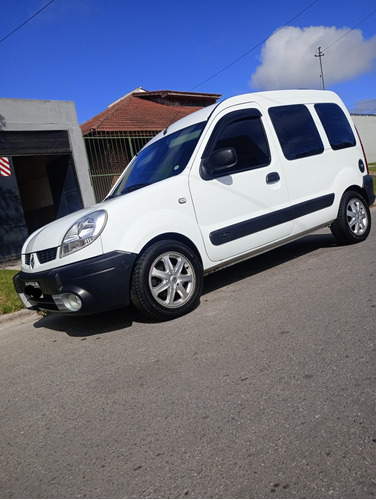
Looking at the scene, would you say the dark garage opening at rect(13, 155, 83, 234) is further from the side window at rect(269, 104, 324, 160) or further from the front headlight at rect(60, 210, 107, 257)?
the front headlight at rect(60, 210, 107, 257)

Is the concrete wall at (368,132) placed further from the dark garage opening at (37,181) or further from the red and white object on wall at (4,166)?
the red and white object on wall at (4,166)

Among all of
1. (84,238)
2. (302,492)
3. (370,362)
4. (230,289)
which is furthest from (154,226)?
(302,492)

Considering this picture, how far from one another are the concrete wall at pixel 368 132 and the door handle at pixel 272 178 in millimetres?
38155

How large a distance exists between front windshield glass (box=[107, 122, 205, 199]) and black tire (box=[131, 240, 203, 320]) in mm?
887

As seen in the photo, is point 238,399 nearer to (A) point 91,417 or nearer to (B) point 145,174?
(A) point 91,417

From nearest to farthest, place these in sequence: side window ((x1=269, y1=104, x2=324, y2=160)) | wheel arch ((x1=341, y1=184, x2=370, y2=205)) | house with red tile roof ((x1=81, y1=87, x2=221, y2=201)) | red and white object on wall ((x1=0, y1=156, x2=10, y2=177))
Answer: side window ((x1=269, y1=104, x2=324, y2=160)) → wheel arch ((x1=341, y1=184, x2=370, y2=205)) → red and white object on wall ((x1=0, y1=156, x2=10, y2=177)) → house with red tile roof ((x1=81, y1=87, x2=221, y2=201))

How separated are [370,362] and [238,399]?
0.84 m

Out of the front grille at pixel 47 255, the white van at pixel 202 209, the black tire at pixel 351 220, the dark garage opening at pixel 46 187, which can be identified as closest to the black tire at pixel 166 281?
the white van at pixel 202 209

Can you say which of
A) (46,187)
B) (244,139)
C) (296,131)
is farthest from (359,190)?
(46,187)

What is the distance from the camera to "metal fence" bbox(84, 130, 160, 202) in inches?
539

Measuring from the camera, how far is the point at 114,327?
430cm

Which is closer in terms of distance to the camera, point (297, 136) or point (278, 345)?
point (278, 345)

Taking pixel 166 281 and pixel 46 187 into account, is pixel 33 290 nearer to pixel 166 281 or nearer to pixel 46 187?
pixel 166 281

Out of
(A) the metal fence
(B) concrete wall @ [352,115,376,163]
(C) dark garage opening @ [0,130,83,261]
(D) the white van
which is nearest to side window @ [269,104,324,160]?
(D) the white van
